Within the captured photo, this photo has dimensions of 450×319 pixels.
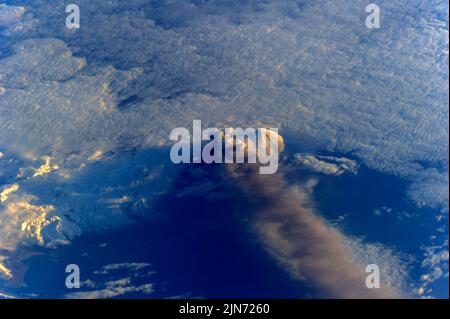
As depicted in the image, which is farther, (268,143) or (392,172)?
(268,143)

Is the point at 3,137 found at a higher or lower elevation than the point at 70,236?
higher

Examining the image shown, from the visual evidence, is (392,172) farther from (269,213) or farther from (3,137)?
(3,137)

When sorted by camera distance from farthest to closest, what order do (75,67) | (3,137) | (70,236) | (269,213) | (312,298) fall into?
(75,67)
(3,137)
(70,236)
(269,213)
(312,298)

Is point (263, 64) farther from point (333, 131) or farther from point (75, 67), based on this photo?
point (75, 67)

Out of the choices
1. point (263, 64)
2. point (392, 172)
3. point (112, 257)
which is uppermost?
point (263, 64)

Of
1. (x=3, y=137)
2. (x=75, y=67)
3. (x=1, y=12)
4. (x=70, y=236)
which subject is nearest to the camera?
(x=70, y=236)

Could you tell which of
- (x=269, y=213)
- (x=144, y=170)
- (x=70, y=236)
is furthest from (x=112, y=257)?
(x=269, y=213)

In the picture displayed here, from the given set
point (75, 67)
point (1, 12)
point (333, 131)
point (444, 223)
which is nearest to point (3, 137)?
point (75, 67)

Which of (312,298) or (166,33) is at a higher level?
(166,33)

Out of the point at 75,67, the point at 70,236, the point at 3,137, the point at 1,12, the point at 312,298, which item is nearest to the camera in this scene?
the point at 312,298
